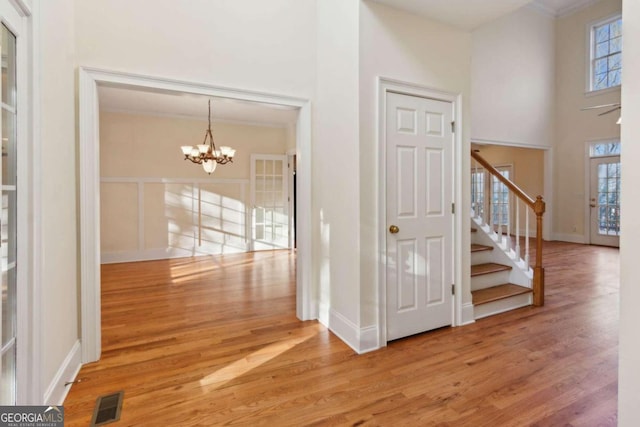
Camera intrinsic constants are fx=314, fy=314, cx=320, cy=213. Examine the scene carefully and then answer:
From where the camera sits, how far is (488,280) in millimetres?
3582

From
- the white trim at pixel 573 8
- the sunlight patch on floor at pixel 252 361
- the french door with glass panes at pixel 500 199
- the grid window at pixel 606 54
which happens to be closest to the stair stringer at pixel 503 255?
the french door with glass panes at pixel 500 199

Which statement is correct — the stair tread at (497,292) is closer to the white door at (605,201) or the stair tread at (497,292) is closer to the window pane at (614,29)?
the white door at (605,201)

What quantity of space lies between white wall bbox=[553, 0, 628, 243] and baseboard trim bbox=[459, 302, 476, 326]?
21.6 feet

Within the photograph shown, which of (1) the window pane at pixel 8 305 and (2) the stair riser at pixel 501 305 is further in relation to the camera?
(2) the stair riser at pixel 501 305

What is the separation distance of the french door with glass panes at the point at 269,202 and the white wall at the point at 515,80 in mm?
4236

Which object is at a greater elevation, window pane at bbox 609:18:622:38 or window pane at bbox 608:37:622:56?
window pane at bbox 609:18:622:38

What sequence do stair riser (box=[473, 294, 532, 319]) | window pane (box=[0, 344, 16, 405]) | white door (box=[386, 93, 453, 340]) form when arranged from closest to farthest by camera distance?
window pane (box=[0, 344, 16, 405])
white door (box=[386, 93, 453, 340])
stair riser (box=[473, 294, 532, 319])

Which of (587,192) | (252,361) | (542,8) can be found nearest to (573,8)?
(542,8)

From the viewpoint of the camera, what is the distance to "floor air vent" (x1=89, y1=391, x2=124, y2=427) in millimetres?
1721

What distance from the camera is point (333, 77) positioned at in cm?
280

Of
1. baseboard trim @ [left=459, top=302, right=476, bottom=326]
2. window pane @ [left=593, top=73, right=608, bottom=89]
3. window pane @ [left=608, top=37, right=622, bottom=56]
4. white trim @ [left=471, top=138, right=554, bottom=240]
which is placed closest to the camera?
baseboard trim @ [left=459, top=302, right=476, bottom=326]

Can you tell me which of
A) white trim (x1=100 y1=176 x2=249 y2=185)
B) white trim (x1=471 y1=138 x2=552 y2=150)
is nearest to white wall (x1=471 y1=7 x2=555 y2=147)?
white trim (x1=471 y1=138 x2=552 y2=150)

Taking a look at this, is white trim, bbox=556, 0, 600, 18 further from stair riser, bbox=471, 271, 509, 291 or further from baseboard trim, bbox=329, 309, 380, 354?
baseboard trim, bbox=329, 309, 380, 354

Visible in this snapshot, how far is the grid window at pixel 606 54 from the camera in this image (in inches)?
275
